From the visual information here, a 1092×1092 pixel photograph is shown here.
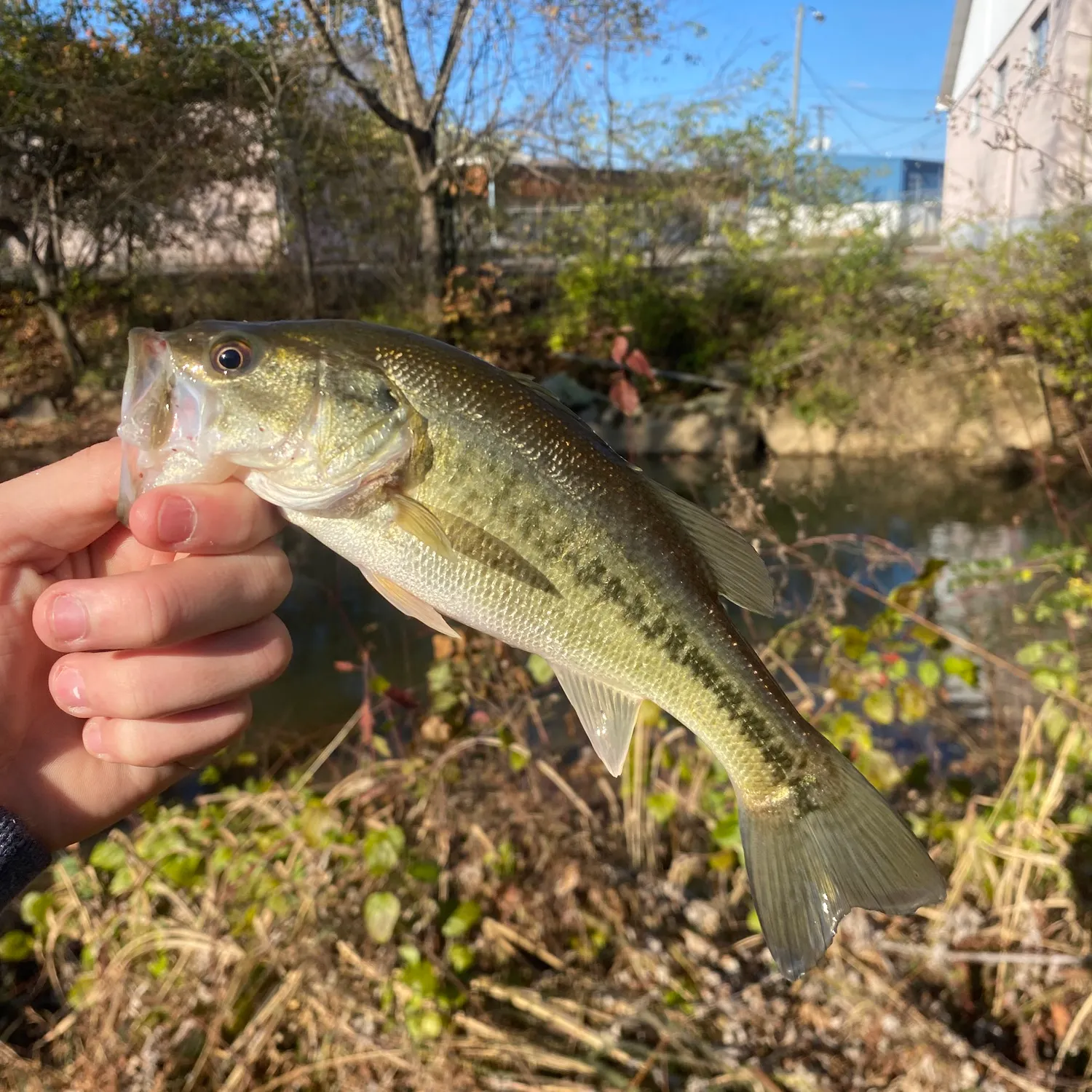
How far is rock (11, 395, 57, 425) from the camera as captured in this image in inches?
494

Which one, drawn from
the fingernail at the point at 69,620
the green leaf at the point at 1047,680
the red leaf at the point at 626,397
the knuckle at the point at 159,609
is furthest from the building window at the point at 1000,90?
the fingernail at the point at 69,620

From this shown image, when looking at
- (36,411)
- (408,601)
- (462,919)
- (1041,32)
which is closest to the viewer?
(408,601)

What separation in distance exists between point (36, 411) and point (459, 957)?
42.8 ft

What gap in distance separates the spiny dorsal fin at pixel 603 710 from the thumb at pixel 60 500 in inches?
38.1

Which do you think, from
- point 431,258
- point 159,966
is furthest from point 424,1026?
point 431,258

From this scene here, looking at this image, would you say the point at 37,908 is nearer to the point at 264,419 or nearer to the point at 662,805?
the point at 662,805

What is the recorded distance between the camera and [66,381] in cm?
1312

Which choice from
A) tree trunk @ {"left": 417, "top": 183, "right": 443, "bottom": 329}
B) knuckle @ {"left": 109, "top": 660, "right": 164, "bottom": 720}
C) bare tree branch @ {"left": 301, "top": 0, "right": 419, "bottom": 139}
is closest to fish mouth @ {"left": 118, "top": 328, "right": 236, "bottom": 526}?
knuckle @ {"left": 109, "top": 660, "right": 164, "bottom": 720}

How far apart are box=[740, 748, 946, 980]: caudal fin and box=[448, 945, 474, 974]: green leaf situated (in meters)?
1.64

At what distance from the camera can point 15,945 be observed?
10.4 ft

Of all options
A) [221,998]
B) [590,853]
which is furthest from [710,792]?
[221,998]

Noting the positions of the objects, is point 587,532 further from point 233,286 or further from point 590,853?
point 233,286

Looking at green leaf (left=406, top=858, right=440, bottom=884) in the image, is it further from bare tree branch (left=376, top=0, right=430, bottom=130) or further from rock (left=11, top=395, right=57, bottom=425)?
rock (left=11, top=395, right=57, bottom=425)

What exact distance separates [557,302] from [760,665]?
46.7ft
